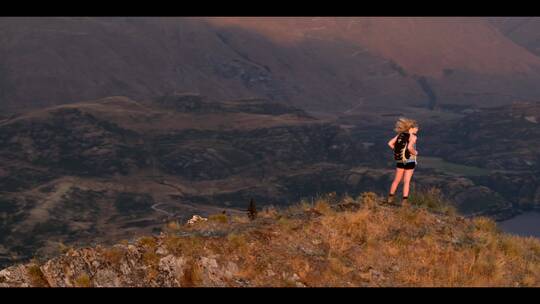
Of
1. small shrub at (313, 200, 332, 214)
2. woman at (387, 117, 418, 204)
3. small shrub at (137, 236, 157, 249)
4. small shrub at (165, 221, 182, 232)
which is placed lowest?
small shrub at (165, 221, 182, 232)

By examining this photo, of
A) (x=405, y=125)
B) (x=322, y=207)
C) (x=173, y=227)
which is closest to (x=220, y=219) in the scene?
(x=173, y=227)

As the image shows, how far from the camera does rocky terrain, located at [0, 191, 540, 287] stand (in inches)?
549

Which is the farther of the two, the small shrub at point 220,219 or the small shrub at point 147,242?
the small shrub at point 220,219

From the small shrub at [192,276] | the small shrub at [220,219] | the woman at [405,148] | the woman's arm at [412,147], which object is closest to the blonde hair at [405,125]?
the woman at [405,148]

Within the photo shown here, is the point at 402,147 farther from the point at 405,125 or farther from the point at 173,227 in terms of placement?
the point at 173,227

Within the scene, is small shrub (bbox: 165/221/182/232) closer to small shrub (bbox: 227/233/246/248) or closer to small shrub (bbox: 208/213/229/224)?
small shrub (bbox: 208/213/229/224)

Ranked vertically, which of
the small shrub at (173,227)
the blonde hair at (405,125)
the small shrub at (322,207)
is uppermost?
the blonde hair at (405,125)

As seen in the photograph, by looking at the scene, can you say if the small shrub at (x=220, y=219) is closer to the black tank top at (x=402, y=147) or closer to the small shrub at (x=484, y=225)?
the black tank top at (x=402, y=147)

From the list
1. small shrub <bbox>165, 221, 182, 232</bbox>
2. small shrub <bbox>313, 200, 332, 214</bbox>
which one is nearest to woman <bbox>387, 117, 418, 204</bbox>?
small shrub <bbox>313, 200, 332, 214</bbox>

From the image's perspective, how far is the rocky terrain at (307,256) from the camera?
14.0 meters

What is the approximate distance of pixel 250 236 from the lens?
1592 centimetres

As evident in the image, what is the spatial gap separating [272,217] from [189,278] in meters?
5.16
